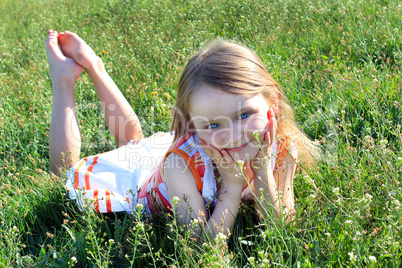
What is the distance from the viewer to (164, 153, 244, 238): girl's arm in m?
2.12

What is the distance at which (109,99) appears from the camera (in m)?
3.32

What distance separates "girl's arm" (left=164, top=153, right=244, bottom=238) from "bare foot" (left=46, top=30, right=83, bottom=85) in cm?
130

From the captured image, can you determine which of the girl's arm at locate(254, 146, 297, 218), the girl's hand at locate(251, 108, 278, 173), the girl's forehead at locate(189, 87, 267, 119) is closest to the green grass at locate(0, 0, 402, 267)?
the girl's arm at locate(254, 146, 297, 218)

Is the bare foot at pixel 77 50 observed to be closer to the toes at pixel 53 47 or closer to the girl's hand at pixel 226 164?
the toes at pixel 53 47

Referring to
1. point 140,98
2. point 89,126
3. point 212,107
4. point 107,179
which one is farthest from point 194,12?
point 212,107

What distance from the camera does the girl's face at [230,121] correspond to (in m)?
2.04

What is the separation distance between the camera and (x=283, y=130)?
2.51 m

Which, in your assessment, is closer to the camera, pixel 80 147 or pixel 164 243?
pixel 164 243

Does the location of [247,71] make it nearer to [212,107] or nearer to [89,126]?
[212,107]

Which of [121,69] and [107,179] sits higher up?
[121,69]

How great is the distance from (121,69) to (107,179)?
5.10ft

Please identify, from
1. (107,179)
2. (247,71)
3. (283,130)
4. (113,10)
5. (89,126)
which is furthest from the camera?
(113,10)

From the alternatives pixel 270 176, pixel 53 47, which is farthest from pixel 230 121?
pixel 53 47

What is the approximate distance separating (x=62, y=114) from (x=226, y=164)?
1.53 m
